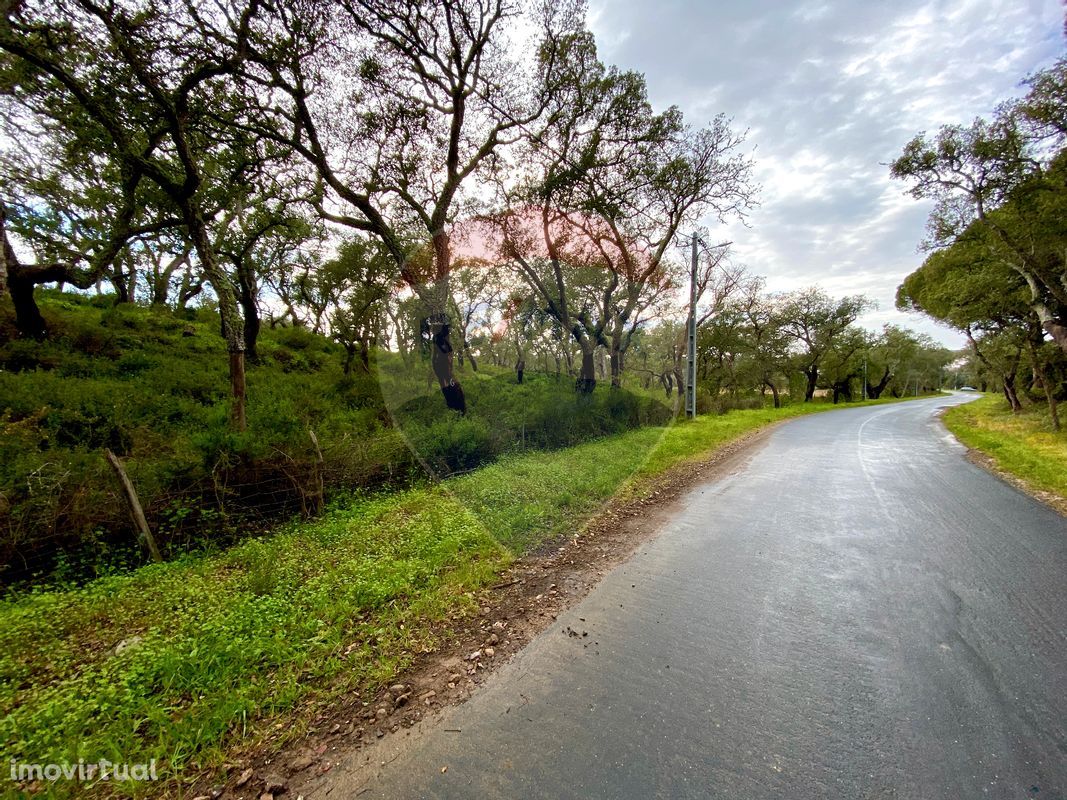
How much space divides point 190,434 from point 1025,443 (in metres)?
19.1

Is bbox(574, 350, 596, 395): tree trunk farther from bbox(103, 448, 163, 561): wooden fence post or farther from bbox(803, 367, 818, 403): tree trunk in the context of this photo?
bbox(803, 367, 818, 403): tree trunk

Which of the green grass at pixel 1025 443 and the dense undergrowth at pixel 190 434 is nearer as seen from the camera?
the dense undergrowth at pixel 190 434

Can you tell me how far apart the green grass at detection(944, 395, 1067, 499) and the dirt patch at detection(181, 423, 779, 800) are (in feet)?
24.4

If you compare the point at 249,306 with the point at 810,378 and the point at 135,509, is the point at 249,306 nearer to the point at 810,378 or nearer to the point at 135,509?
the point at 135,509

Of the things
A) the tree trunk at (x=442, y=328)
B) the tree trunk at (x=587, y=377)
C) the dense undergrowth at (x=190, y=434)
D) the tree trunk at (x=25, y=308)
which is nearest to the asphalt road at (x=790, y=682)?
the dense undergrowth at (x=190, y=434)

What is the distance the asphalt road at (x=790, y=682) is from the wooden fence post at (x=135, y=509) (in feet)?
14.1

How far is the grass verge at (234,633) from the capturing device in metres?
2.14

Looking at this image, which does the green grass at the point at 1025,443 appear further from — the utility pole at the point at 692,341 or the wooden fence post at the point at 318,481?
the wooden fence post at the point at 318,481

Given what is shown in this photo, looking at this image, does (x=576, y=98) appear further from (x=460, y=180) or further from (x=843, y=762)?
(x=843, y=762)

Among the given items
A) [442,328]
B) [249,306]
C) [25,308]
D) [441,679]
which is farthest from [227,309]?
[249,306]

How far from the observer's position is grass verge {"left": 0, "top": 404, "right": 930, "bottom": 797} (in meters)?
2.14

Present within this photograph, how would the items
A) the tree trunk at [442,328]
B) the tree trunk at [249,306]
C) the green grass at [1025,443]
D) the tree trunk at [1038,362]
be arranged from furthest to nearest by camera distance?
the tree trunk at [249,306] → the tree trunk at [1038,362] → the tree trunk at [442,328] → the green grass at [1025,443]

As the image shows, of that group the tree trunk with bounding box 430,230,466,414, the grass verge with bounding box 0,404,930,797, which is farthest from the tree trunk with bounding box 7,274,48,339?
the grass verge with bounding box 0,404,930,797

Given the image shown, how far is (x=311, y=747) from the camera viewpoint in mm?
2105
